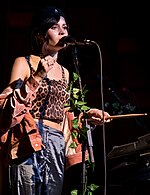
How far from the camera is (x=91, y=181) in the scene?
3.36 metres

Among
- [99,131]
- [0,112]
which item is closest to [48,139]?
[0,112]

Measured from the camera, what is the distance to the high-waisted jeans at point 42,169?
2018 millimetres

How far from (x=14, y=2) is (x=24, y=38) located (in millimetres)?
367

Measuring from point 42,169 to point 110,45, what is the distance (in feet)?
8.83

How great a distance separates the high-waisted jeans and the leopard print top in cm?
6

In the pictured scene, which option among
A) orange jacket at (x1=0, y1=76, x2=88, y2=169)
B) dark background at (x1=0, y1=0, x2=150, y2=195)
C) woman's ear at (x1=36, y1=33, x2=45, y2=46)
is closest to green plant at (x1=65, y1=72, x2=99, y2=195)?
orange jacket at (x1=0, y1=76, x2=88, y2=169)

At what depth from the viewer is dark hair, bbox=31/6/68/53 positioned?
231cm

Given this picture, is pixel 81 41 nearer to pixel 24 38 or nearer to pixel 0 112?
pixel 0 112

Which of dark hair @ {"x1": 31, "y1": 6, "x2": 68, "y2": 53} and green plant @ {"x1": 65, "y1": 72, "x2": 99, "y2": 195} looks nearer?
green plant @ {"x1": 65, "y1": 72, "x2": 99, "y2": 195}

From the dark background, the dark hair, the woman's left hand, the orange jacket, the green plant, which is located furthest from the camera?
the dark background

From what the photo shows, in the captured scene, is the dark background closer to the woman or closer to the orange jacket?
the woman

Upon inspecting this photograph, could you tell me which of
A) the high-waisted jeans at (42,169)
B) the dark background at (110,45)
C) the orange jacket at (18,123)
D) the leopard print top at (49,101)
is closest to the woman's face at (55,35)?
the leopard print top at (49,101)

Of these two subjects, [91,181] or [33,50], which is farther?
[91,181]

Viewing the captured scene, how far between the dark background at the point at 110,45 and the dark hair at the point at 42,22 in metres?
1.80
